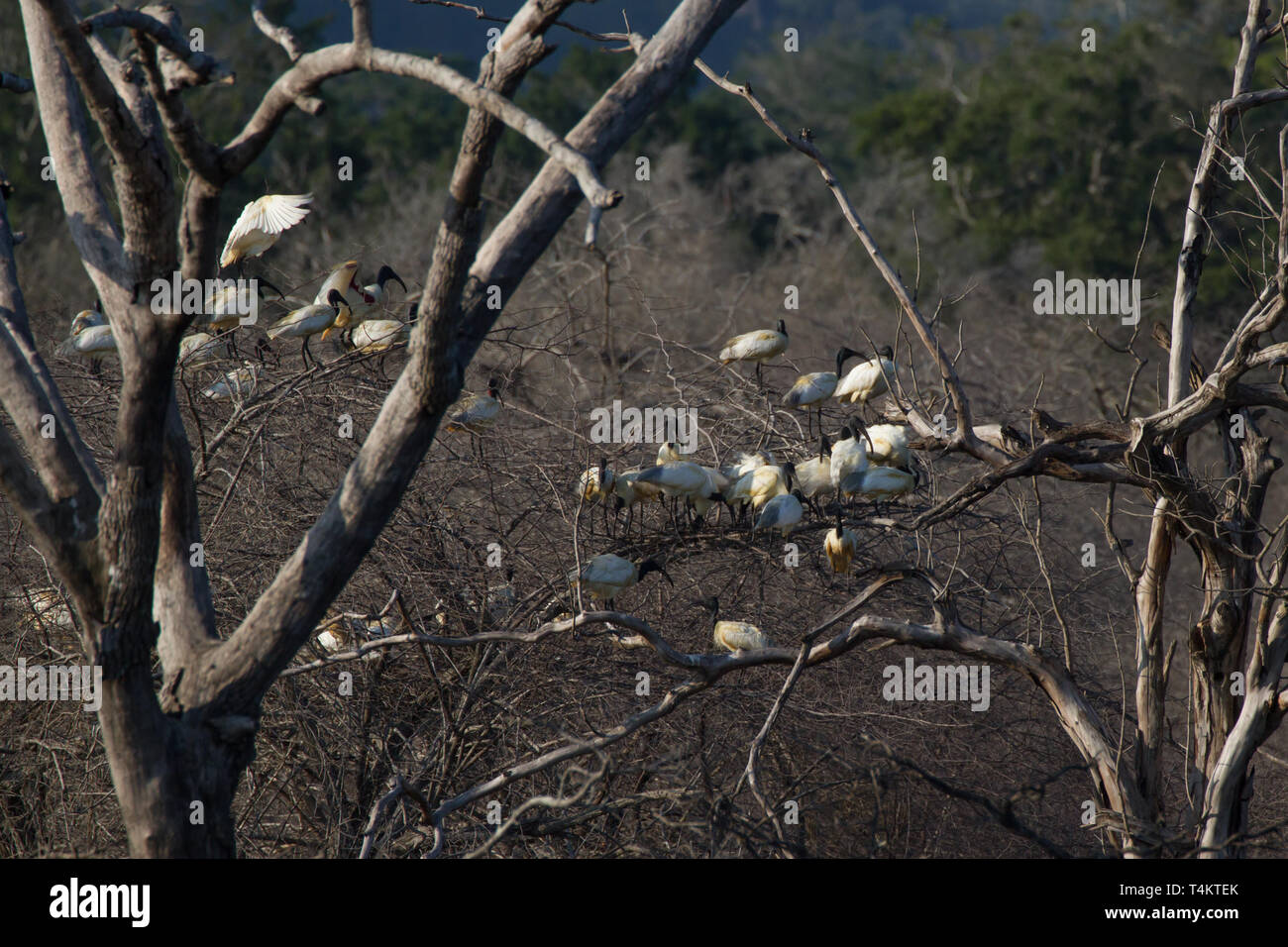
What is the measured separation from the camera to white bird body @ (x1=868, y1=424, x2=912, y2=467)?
4.84m

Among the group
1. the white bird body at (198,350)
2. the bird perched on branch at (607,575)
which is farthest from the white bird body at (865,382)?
the white bird body at (198,350)

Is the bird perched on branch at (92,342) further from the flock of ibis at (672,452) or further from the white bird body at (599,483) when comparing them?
the white bird body at (599,483)

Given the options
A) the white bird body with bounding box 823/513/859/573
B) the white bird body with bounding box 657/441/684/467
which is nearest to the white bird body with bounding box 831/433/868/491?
the white bird body with bounding box 823/513/859/573

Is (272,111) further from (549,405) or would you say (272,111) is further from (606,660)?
(549,405)

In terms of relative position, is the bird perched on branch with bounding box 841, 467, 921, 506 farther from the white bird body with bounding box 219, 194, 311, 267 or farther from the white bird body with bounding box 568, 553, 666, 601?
the white bird body with bounding box 219, 194, 311, 267

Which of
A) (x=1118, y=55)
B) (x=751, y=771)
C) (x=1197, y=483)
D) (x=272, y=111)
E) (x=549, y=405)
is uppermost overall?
(x=1118, y=55)

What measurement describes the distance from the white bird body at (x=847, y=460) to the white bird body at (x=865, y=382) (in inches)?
21.3

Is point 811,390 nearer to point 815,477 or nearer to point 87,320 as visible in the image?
point 815,477

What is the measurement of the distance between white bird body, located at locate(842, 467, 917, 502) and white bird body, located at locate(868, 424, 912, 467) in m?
0.12

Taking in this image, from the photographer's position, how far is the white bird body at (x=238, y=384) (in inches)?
214

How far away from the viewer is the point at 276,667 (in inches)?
143

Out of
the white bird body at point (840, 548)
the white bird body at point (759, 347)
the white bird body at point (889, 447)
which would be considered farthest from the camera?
the white bird body at point (759, 347)

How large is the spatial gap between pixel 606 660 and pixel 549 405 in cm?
237

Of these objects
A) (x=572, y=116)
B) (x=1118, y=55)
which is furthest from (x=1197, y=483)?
(x=572, y=116)
